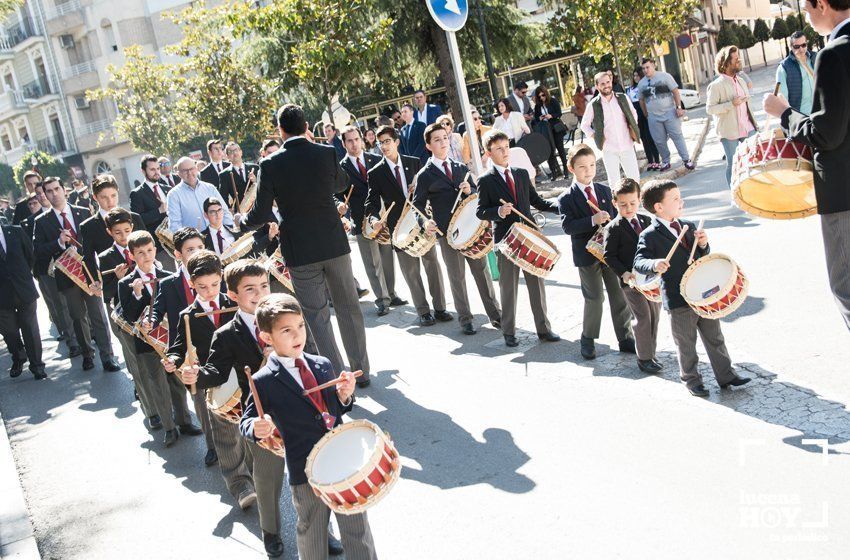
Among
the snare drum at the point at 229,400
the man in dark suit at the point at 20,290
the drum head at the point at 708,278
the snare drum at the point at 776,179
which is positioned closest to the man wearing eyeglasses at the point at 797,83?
the snare drum at the point at 776,179

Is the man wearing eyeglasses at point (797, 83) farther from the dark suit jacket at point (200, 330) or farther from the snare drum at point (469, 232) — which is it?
the dark suit jacket at point (200, 330)

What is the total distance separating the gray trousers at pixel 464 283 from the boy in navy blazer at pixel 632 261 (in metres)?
2.38

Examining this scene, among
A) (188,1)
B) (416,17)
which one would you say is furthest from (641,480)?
(188,1)

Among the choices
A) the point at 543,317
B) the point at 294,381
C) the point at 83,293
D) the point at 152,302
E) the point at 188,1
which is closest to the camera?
the point at 294,381

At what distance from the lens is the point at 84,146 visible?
62.2 metres

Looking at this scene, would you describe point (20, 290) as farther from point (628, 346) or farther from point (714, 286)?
point (714, 286)

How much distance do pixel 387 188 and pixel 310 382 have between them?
6.09 m

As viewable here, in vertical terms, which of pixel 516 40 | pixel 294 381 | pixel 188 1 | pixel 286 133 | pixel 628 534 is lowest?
pixel 628 534

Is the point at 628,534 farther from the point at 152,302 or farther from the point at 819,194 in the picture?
the point at 152,302

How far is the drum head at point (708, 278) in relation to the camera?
234 inches

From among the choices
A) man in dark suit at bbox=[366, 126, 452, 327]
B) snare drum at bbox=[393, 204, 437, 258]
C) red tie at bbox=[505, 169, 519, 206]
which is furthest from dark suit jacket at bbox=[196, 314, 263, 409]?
man in dark suit at bbox=[366, 126, 452, 327]

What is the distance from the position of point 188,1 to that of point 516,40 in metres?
40.2

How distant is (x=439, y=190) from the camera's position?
31.4 feet

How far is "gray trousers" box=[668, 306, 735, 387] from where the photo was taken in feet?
20.5
